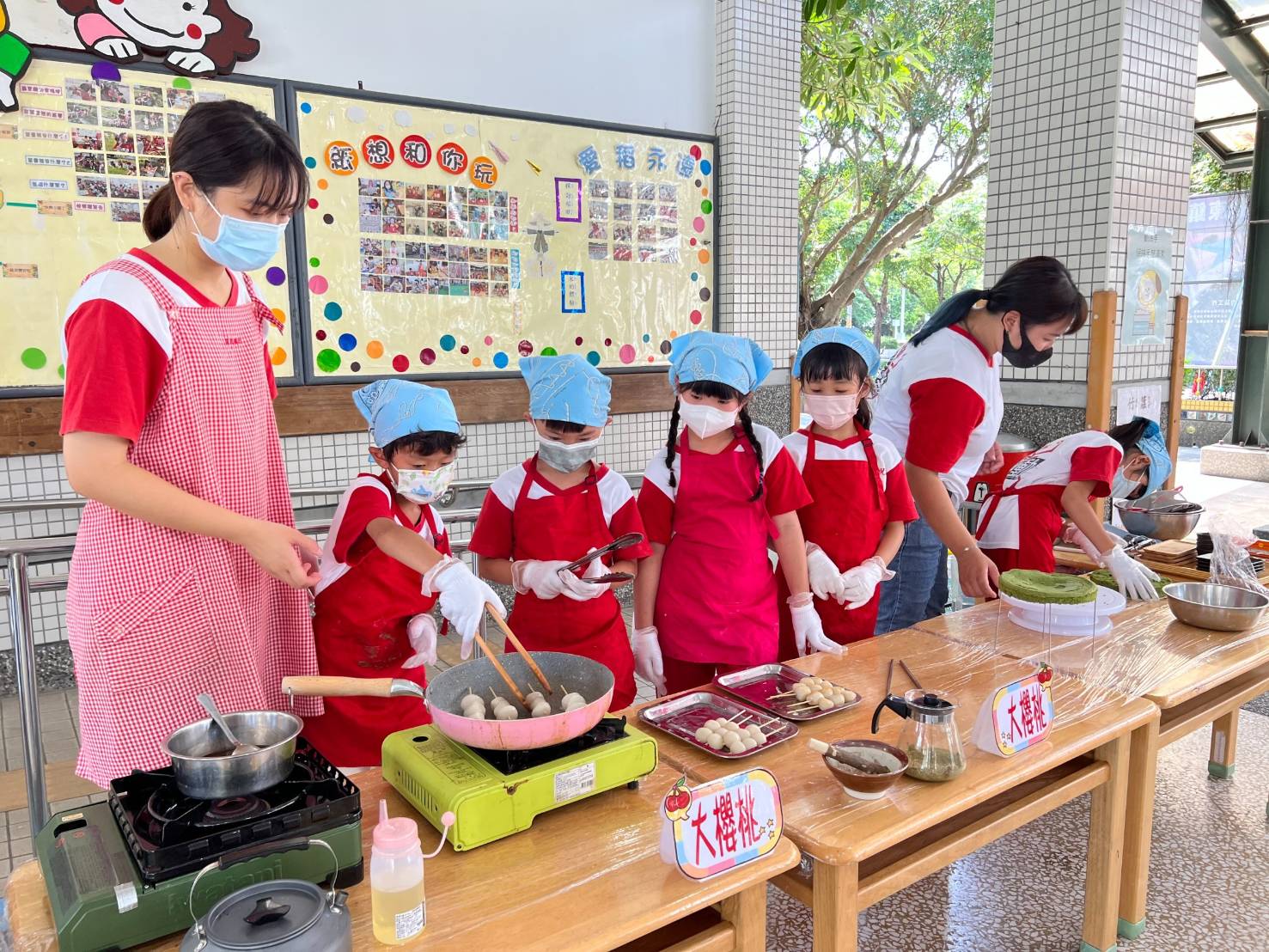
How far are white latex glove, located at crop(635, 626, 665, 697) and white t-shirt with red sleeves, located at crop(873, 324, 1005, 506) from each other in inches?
39.7

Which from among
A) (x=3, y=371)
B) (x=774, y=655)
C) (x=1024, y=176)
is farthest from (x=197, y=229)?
(x=1024, y=176)

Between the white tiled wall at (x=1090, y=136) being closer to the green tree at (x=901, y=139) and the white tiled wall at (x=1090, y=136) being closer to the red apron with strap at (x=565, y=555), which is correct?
the green tree at (x=901, y=139)

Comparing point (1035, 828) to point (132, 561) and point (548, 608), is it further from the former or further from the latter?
point (132, 561)

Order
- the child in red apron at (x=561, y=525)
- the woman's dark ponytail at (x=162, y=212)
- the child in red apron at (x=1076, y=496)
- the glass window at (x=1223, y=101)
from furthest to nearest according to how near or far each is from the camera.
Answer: the glass window at (x=1223, y=101)
the child in red apron at (x=1076, y=496)
the child in red apron at (x=561, y=525)
the woman's dark ponytail at (x=162, y=212)

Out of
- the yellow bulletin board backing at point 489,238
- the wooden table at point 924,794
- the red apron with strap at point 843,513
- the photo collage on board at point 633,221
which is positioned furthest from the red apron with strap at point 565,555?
the photo collage on board at point 633,221

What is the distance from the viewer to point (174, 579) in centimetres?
159

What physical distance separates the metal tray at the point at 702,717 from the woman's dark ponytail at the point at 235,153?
4.17 ft

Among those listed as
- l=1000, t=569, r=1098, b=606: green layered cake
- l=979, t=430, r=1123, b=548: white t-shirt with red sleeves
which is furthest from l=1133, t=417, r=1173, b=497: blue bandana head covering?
l=1000, t=569, r=1098, b=606: green layered cake

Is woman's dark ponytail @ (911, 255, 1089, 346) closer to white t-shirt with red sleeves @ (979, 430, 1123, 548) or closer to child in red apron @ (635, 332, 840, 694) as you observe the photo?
white t-shirt with red sleeves @ (979, 430, 1123, 548)

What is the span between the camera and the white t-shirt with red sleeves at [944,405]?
2.64 m

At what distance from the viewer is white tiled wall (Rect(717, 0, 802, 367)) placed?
5043 millimetres

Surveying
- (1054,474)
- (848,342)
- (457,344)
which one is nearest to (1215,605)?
(1054,474)

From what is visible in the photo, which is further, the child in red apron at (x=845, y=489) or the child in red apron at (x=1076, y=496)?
the child in red apron at (x=1076, y=496)

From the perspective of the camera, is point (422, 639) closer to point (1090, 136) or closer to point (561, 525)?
point (561, 525)
